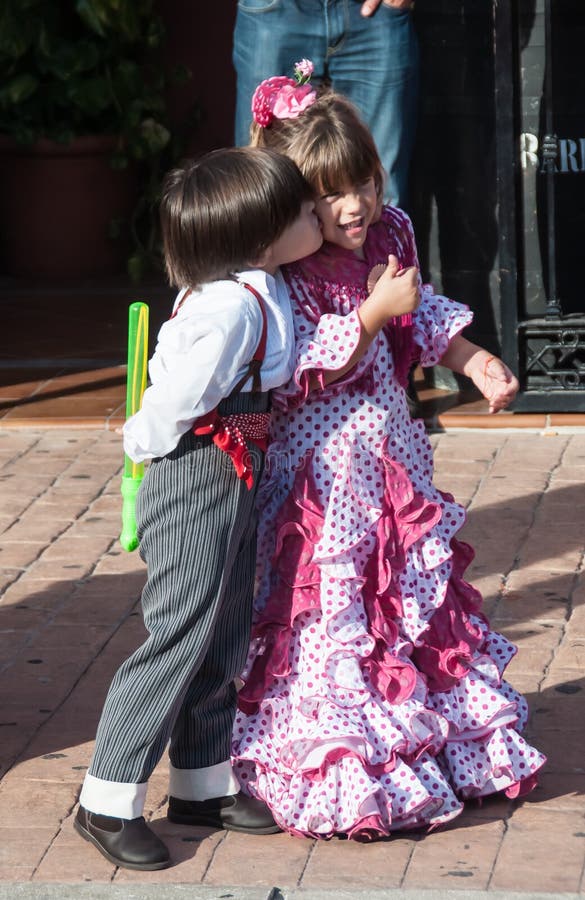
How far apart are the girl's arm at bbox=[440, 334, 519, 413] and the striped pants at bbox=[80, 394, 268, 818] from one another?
45cm

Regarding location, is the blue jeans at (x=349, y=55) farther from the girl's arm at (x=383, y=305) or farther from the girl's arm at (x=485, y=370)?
the girl's arm at (x=383, y=305)

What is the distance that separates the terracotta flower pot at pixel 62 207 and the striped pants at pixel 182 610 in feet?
19.8

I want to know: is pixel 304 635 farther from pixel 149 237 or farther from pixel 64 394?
pixel 149 237

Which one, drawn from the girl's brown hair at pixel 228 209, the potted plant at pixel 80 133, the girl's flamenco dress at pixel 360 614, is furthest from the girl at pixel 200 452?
the potted plant at pixel 80 133

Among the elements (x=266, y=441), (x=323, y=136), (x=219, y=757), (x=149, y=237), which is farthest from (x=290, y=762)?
(x=149, y=237)

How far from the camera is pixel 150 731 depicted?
10.1ft

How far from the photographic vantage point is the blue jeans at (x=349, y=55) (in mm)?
5711

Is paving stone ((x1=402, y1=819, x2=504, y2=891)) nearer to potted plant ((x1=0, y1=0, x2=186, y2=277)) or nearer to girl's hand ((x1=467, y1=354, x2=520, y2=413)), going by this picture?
girl's hand ((x1=467, y1=354, x2=520, y2=413))

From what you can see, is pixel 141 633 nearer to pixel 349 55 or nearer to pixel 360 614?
pixel 360 614

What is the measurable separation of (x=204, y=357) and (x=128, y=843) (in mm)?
958

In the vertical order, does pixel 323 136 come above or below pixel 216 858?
above

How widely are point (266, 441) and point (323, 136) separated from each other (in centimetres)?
59

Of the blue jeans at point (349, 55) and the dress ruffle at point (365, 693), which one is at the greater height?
the blue jeans at point (349, 55)

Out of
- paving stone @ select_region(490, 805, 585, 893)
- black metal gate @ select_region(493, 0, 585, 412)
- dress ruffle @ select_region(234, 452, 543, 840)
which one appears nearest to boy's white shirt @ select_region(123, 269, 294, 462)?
dress ruffle @ select_region(234, 452, 543, 840)
